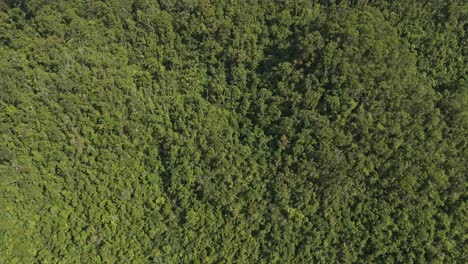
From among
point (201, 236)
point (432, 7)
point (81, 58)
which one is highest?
point (432, 7)

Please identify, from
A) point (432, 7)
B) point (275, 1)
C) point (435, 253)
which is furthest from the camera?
point (275, 1)

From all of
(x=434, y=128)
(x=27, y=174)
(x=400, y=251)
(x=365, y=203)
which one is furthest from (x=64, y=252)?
(x=434, y=128)

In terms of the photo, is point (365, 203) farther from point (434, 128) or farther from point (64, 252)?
point (64, 252)

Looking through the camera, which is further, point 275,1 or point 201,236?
point 275,1

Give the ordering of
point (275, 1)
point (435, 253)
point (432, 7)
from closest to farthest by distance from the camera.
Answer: point (435, 253), point (432, 7), point (275, 1)

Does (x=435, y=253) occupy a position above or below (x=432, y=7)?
below

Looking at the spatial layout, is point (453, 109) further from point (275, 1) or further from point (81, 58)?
point (81, 58)

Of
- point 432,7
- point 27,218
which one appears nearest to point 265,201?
point 27,218
